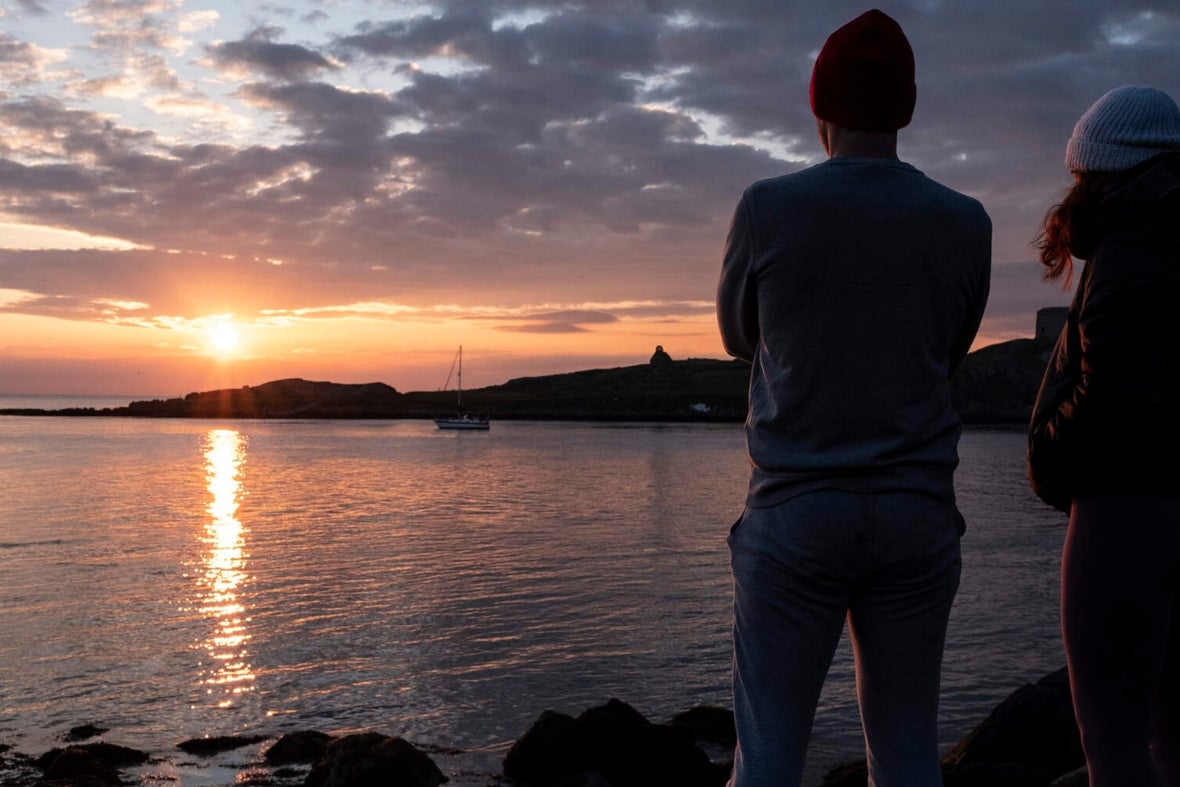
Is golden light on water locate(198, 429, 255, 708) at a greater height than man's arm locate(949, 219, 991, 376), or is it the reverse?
man's arm locate(949, 219, 991, 376)

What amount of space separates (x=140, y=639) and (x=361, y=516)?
698 inches

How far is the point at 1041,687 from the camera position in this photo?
806 cm

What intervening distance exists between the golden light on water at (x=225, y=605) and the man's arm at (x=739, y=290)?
9881mm

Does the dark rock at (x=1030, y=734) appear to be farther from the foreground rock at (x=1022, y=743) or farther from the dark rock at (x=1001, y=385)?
the dark rock at (x=1001, y=385)

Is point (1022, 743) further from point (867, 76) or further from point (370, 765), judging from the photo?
point (867, 76)

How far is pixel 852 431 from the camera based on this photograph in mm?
2195

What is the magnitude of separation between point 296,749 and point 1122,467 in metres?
8.13

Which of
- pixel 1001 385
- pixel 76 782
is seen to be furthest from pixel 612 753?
pixel 1001 385

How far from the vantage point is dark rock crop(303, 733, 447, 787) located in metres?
7.52

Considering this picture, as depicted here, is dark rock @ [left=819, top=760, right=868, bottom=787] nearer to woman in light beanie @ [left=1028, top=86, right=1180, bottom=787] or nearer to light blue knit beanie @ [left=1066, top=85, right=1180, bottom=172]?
woman in light beanie @ [left=1028, top=86, right=1180, bottom=787]

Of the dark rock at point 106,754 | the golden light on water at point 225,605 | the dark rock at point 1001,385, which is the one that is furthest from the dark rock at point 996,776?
the dark rock at point 1001,385

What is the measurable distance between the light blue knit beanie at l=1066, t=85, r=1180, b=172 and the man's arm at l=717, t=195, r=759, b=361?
986 millimetres

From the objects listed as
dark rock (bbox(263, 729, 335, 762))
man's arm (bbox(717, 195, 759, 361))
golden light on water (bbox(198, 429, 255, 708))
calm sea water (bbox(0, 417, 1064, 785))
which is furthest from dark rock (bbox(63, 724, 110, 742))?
man's arm (bbox(717, 195, 759, 361))

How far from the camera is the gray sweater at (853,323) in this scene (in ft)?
7.22
